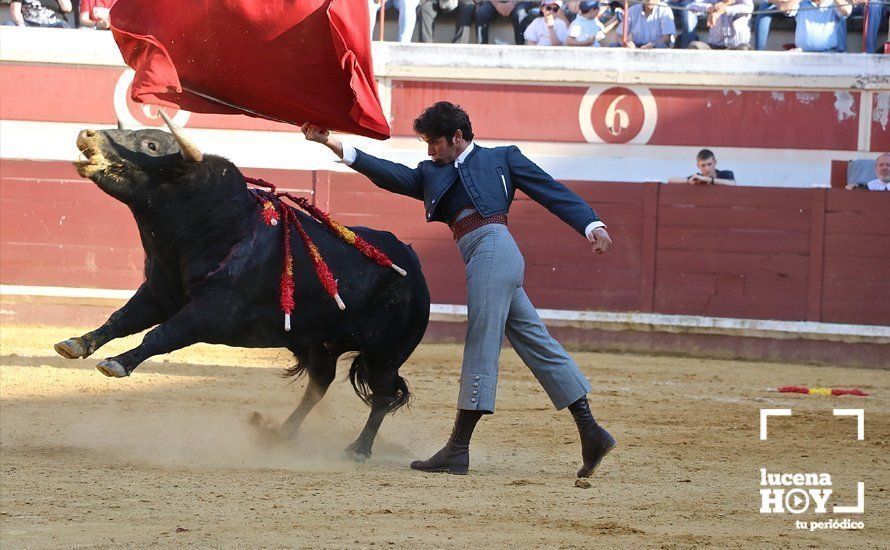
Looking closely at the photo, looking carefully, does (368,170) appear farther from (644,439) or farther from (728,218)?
(728,218)

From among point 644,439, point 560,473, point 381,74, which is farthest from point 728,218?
point 560,473

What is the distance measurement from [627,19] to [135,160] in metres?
7.35

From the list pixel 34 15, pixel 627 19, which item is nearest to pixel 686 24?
pixel 627 19

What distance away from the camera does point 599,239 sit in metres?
4.33

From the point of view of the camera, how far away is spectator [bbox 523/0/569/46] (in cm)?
1140

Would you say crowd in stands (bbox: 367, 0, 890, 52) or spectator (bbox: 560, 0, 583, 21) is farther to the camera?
spectator (bbox: 560, 0, 583, 21)

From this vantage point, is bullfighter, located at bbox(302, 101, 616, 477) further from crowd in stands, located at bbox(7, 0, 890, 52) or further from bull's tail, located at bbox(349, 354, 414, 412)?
crowd in stands, located at bbox(7, 0, 890, 52)

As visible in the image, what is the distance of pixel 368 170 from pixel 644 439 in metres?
1.85

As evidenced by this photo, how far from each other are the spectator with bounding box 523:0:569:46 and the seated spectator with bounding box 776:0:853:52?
192cm

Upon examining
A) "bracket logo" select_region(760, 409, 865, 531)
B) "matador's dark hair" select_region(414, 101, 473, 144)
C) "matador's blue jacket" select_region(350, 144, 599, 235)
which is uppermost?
"matador's dark hair" select_region(414, 101, 473, 144)

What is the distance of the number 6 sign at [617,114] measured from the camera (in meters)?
11.0

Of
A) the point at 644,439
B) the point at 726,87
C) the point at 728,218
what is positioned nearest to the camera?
the point at 644,439

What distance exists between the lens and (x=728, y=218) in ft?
31.4

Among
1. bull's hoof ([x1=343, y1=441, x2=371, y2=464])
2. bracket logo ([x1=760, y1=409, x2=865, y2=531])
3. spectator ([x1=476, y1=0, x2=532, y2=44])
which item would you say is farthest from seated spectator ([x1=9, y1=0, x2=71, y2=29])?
bracket logo ([x1=760, y1=409, x2=865, y2=531])
